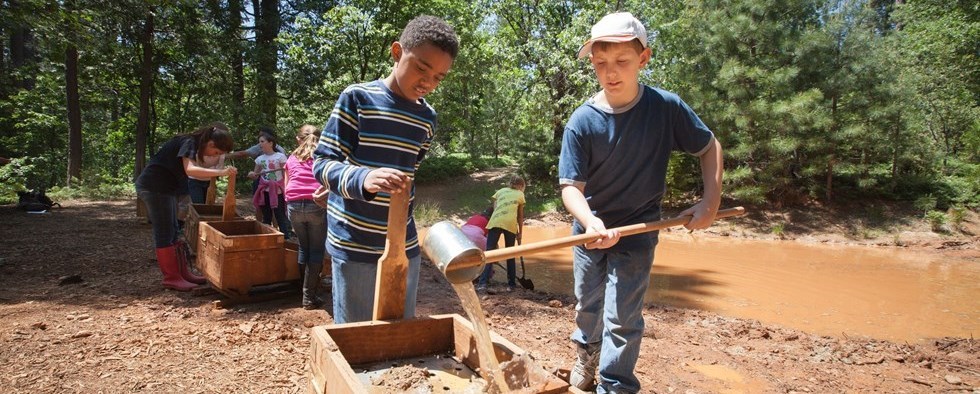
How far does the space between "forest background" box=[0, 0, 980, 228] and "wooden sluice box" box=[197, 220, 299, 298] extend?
9.86m

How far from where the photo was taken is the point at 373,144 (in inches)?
78.2

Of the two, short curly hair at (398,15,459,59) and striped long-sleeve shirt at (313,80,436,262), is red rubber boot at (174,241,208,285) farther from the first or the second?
short curly hair at (398,15,459,59)

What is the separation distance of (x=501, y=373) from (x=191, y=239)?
504 centimetres

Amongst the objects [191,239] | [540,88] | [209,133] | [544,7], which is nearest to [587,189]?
[209,133]

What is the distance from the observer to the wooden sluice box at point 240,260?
4328 millimetres

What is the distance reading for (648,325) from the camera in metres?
5.08

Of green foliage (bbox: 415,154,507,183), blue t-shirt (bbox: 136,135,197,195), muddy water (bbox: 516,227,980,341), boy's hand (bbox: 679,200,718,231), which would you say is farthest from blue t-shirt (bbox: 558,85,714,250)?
green foliage (bbox: 415,154,507,183)

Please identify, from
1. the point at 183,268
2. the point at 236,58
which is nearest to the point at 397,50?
the point at 183,268

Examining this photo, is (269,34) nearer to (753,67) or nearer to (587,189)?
(753,67)

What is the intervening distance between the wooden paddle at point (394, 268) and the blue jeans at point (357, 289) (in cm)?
10

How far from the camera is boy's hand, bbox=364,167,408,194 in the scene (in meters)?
1.63

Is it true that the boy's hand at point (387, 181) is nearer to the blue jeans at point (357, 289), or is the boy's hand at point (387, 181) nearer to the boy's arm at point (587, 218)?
the blue jeans at point (357, 289)

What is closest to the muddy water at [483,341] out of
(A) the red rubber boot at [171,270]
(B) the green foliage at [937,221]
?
(A) the red rubber boot at [171,270]

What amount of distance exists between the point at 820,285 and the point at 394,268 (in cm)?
856
